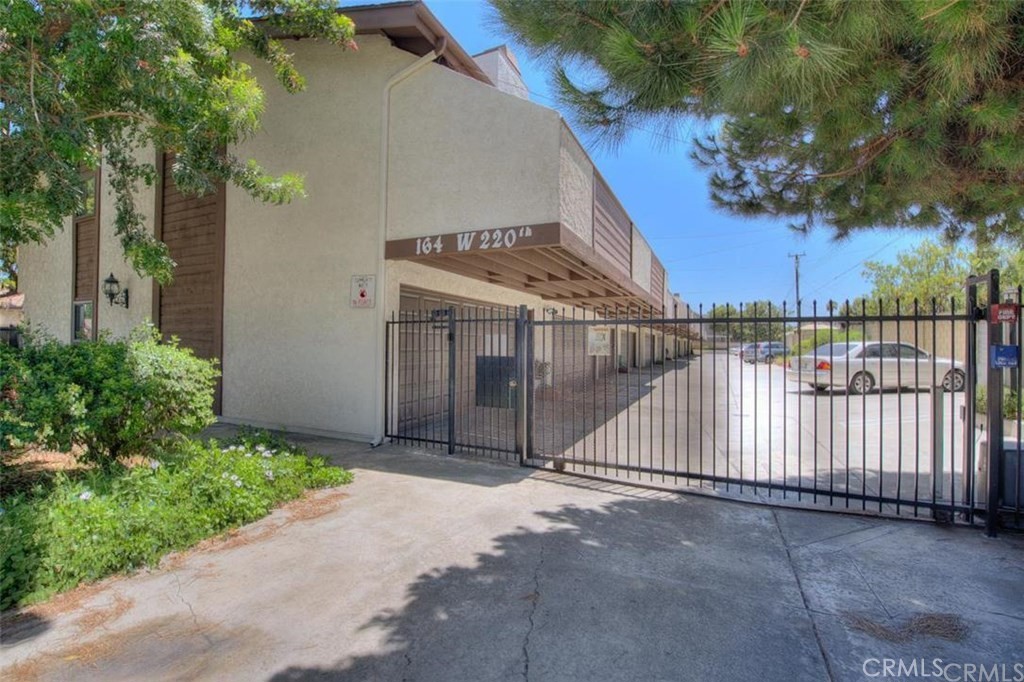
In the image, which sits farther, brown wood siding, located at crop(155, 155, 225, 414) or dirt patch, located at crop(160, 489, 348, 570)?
brown wood siding, located at crop(155, 155, 225, 414)

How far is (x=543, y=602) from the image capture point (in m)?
3.19

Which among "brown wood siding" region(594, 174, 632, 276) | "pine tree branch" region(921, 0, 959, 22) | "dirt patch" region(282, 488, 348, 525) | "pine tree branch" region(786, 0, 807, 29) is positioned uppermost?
"brown wood siding" region(594, 174, 632, 276)

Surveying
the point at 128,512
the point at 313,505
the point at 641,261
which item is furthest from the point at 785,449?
the point at 641,261

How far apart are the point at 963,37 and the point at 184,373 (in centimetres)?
682

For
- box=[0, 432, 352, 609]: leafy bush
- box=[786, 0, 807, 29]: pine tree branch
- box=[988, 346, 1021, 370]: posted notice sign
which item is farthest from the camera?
box=[988, 346, 1021, 370]: posted notice sign

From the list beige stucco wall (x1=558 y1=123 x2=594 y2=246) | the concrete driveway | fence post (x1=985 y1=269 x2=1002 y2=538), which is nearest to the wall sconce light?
the concrete driveway

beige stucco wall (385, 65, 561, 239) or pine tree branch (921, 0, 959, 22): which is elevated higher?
beige stucco wall (385, 65, 561, 239)

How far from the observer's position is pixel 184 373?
5109 millimetres

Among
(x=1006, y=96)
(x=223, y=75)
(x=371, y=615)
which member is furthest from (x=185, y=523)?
(x=1006, y=96)

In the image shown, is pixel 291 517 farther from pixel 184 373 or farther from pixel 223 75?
pixel 223 75

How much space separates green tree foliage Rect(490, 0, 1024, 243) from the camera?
118 inches

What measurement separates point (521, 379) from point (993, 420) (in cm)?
456

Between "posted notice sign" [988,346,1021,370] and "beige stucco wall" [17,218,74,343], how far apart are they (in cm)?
1695

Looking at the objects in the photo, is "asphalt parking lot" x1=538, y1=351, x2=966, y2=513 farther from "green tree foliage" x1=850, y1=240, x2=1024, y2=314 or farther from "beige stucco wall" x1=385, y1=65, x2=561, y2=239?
"green tree foliage" x1=850, y1=240, x2=1024, y2=314
